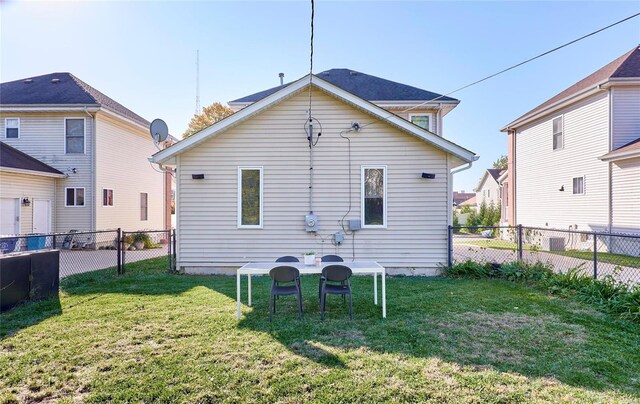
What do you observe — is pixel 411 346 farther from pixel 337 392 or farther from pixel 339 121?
pixel 339 121

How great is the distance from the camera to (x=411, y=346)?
3.83 metres

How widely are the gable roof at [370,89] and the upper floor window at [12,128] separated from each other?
31.6 ft

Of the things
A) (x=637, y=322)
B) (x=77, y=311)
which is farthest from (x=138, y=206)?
(x=637, y=322)

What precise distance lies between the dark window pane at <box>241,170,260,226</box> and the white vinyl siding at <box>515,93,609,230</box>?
41.2 ft

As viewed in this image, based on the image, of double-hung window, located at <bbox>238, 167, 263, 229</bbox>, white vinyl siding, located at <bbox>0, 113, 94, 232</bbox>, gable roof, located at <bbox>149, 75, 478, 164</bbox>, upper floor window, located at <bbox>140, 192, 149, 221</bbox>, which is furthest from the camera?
upper floor window, located at <bbox>140, 192, 149, 221</bbox>

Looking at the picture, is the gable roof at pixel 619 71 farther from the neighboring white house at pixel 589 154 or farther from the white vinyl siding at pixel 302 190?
the white vinyl siding at pixel 302 190

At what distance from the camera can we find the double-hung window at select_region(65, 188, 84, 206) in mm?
13641

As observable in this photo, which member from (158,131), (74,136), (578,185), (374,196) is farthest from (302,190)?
(578,185)

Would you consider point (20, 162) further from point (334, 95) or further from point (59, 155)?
point (334, 95)

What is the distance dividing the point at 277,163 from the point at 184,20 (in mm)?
4677

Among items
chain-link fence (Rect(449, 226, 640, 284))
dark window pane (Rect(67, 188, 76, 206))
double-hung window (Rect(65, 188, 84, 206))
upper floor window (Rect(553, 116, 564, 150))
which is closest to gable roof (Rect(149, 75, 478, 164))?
chain-link fence (Rect(449, 226, 640, 284))

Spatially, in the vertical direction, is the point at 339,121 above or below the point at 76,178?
above

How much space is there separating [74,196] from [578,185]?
2121cm

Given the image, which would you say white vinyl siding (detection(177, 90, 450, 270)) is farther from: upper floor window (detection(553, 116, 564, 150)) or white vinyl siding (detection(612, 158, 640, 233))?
upper floor window (detection(553, 116, 564, 150))
